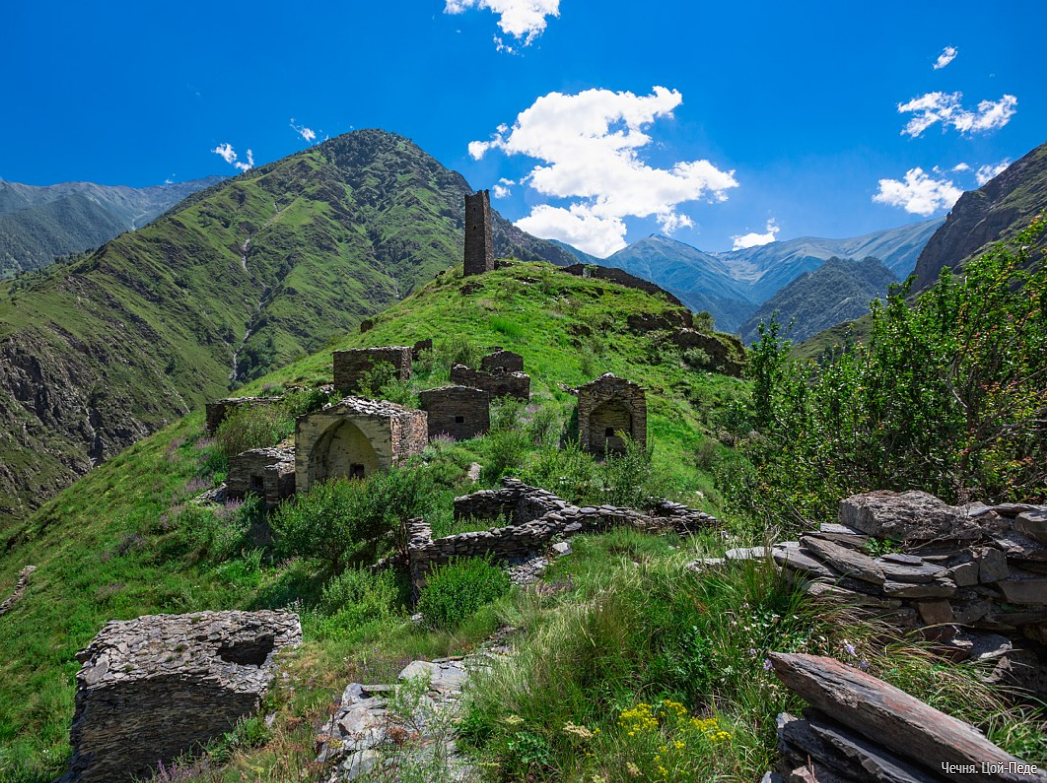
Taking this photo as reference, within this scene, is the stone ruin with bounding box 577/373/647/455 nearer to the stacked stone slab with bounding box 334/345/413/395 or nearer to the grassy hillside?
the grassy hillside

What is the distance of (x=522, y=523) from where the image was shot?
33.0 ft

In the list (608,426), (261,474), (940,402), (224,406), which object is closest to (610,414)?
(608,426)

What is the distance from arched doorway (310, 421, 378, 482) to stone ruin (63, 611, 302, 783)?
755cm

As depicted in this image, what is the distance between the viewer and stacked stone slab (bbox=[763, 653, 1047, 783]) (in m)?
2.24

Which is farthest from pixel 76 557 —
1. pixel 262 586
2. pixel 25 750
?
pixel 25 750

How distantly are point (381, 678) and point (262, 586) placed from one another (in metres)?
6.80

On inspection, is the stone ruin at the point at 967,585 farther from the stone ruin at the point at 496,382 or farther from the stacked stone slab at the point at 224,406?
the stacked stone slab at the point at 224,406

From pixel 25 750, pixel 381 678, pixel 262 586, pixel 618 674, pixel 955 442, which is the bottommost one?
pixel 25 750

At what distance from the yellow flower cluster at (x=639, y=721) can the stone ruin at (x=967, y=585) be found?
5.49 ft

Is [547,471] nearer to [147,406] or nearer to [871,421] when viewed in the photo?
[871,421]

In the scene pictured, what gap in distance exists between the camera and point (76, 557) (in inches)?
513

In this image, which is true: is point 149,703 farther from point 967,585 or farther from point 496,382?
point 496,382

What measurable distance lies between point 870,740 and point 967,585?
2023 millimetres

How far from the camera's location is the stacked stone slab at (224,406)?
781 inches
